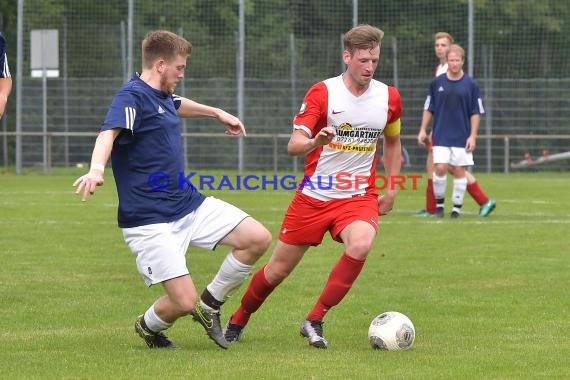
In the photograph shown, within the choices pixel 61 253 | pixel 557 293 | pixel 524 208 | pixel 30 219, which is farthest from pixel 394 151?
pixel 524 208

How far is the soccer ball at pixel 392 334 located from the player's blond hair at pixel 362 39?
1.60m

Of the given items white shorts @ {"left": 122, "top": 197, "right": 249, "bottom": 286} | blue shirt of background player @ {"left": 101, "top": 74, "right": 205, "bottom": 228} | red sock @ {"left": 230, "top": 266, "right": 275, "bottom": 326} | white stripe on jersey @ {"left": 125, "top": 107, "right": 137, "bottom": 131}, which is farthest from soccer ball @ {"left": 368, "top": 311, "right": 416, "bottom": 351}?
white stripe on jersey @ {"left": 125, "top": 107, "right": 137, "bottom": 131}

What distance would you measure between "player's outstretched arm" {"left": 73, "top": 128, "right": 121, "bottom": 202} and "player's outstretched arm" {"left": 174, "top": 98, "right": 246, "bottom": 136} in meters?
0.80

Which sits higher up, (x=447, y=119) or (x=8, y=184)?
(x=447, y=119)

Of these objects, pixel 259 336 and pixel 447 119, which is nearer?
pixel 259 336

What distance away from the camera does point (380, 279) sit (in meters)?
10.2

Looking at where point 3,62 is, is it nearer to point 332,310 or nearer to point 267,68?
point 332,310

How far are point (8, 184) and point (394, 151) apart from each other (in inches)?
693

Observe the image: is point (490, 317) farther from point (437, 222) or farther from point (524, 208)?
point (524, 208)

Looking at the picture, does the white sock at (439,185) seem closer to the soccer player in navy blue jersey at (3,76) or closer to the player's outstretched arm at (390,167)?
the player's outstretched arm at (390,167)

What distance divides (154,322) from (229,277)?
508 mm

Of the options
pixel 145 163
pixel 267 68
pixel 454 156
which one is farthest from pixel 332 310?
pixel 267 68

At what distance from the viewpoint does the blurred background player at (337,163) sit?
7312mm

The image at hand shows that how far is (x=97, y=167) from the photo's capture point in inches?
245
